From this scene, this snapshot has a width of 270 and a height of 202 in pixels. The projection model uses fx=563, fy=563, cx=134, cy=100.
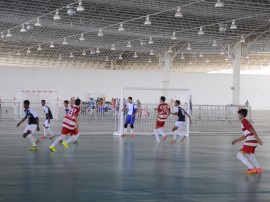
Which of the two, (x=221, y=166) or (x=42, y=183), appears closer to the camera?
(x=42, y=183)

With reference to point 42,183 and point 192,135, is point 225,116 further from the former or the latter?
point 42,183

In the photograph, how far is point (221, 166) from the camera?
14.1m

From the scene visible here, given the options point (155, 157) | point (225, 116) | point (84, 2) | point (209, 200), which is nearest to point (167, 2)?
point (84, 2)

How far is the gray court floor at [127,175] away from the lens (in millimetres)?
9359

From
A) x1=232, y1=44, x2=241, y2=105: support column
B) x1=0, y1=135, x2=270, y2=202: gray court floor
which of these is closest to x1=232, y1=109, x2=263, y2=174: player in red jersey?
x1=0, y1=135, x2=270, y2=202: gray court floor

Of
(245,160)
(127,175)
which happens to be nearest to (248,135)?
(245,160)

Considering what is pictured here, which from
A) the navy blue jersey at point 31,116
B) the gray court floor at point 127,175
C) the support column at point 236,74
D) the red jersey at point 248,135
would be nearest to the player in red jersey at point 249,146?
the red jersey at point 248,135

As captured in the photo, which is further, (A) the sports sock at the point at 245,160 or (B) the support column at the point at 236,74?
(B) the support column at the point at 236,74

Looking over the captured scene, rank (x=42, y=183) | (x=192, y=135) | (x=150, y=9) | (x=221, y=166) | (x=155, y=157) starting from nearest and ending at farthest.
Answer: (x=42, y=183) < (x=221, y=166) < (x=155, y=157) < (x=192, y=135) < (x=150, y=9)

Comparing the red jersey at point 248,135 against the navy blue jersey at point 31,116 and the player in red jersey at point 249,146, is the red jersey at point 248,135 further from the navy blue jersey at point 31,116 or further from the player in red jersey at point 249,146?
the navy blue jersey at point 31,116

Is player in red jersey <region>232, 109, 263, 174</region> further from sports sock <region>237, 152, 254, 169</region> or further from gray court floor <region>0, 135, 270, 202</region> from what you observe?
gray court floor <region>0, 135, 270, 202</region>

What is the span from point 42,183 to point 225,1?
2711 centimetres

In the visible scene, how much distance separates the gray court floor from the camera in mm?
9359

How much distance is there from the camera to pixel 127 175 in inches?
467
